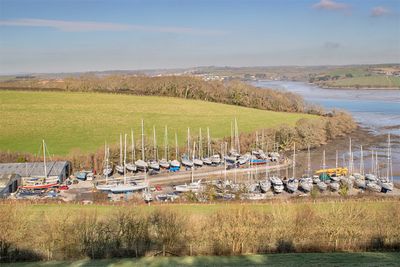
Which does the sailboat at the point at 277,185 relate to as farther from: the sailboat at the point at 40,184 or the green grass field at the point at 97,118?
the green grass field at the point at 97,118

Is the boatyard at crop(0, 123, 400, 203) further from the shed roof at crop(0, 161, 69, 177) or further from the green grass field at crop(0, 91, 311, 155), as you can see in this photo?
the green grass field at crop(0, 91, 311, 155)

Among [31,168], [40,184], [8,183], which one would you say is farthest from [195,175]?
[8,183]

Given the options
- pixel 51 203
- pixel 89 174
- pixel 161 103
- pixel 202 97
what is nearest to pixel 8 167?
pixel 89 174

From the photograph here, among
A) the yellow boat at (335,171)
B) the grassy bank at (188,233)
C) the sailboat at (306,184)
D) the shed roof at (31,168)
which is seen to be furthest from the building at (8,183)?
the yellow boat at (335,171)

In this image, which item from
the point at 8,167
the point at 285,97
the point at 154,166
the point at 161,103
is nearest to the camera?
the point at 8,167

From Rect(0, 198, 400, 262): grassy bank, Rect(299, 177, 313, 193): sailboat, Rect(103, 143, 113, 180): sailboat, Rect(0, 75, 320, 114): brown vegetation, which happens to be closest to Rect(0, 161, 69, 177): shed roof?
Rect(103, 143, 113, 180): sailboat

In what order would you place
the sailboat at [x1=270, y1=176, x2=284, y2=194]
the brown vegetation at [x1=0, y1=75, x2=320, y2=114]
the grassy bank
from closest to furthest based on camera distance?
the grassy bank < the sailboat at [x1=270, y1=176, x2=284, y2=194] < the brown vegetation at [x1=0, y1=75, x2=320, y2=114]

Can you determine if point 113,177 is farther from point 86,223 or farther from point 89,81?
point 89,81
